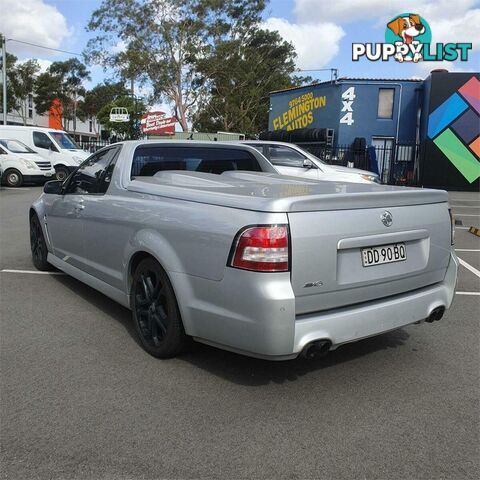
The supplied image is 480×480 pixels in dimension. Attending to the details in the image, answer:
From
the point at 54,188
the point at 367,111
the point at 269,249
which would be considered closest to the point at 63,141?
the point at 367,111

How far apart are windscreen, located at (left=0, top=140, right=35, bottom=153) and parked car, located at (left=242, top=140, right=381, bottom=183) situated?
37.6 ft

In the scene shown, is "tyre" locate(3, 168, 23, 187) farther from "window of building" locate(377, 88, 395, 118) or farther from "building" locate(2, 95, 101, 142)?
"building" locate(2, 95, 101, 142)

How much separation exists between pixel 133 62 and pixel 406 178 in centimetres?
2482

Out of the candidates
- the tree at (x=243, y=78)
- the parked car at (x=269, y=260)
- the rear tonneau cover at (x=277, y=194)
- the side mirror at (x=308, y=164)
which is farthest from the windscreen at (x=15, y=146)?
the tree at (x=243, y=78)

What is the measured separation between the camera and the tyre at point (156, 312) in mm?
3541

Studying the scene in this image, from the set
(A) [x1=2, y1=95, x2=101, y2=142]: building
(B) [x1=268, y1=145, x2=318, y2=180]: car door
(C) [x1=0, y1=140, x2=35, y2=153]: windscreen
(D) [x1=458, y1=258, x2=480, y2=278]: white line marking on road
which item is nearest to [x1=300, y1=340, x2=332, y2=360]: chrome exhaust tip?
(D) [x1=458, y1=258, x2=480, y2=278]: white line marking on road

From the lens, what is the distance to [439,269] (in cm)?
371

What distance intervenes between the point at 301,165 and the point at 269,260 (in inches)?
358

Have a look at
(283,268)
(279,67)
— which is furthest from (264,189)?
(279,67)

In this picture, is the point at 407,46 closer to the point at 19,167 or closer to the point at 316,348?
the point at 19,167

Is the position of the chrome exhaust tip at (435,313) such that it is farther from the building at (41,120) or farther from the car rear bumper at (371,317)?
the building at (41,120)

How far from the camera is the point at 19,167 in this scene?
18.7 m

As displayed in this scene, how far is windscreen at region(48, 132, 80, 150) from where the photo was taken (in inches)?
832

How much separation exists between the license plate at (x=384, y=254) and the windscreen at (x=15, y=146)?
18522 mm
